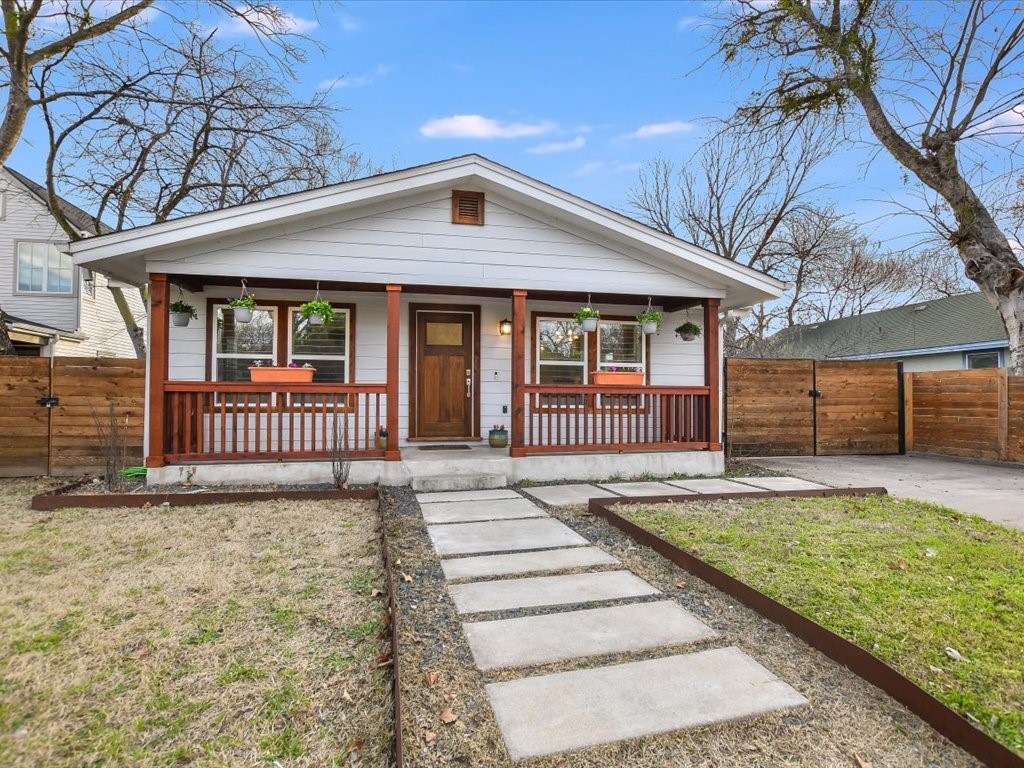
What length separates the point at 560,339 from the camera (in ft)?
26.2

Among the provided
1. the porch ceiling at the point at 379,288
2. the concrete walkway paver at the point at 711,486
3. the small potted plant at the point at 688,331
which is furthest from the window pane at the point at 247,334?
the small potted plant at the point at 688,331

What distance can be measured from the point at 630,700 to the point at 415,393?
6040 mm

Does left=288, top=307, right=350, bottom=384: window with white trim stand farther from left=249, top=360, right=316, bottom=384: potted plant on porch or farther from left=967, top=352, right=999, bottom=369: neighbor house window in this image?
left=967, top=352, right=999, bottom=369: neighbor house window

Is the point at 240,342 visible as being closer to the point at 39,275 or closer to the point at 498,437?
the point at 498,437

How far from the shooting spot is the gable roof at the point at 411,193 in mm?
5465

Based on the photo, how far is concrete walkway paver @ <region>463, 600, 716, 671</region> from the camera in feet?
7.49

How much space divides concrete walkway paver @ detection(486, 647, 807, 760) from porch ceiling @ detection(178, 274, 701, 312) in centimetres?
506

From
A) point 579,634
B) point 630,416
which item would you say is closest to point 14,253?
point 630,416

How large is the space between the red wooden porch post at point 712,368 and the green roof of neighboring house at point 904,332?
11.5 metres

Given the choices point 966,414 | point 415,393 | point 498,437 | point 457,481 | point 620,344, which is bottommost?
point 457,481

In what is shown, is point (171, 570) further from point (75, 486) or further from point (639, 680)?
point (75, 486)

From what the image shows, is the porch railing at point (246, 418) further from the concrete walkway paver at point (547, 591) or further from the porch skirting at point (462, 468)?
the concrete walkway paver at point (547, 591)

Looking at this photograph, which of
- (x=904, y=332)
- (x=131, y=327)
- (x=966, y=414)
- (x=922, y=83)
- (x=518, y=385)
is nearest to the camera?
(x=518, y=385)

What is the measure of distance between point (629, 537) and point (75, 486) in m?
5.84
